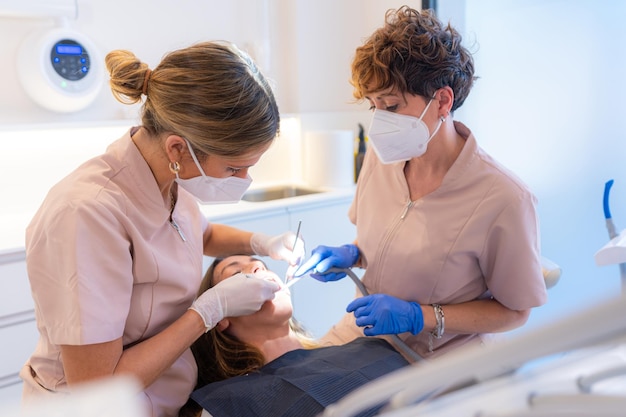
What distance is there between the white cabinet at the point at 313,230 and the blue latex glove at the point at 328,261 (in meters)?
0.75

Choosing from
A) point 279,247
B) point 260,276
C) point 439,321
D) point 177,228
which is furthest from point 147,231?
point 439,321

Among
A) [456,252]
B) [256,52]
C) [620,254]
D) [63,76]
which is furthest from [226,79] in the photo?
→ [256,52]

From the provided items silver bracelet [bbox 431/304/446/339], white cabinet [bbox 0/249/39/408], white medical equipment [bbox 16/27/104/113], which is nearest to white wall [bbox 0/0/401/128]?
white medical equipment [bbox 16/27/104/113]

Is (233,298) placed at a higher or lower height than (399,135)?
lower

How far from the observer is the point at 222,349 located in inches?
64.4

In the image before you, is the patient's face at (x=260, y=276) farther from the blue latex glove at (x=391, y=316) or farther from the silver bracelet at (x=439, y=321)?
the silver bracelet at (x=439, y=321)

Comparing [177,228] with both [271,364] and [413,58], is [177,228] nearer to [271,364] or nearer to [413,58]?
[271,364]

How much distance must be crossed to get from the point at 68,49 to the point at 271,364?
1651 millimetres

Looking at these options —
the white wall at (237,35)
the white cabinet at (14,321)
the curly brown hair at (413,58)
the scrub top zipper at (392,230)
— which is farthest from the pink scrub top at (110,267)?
the white wall at (237,35)

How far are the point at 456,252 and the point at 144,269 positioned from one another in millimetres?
801

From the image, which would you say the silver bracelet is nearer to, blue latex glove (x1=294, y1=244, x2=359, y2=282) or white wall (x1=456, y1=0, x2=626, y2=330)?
blue latex glove (x1=294, y1=244, x2=359, y2=282)

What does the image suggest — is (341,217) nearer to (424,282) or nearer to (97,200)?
(424,282)

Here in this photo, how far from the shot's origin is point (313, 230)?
8.94 feet

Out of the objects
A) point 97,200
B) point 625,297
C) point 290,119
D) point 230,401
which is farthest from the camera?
point 290,119
